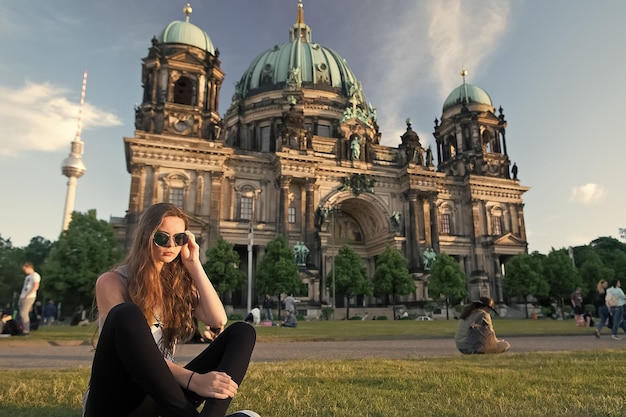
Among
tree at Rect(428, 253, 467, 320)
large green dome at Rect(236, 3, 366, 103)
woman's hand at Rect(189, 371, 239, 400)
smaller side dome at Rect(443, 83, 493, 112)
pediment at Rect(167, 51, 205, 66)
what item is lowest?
woman's hand at Rect(189, 371, 239, 400)

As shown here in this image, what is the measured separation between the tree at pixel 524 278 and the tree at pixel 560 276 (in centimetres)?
202

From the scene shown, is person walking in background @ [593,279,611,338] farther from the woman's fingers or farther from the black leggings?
the black leggings

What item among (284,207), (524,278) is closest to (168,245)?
(284,207)

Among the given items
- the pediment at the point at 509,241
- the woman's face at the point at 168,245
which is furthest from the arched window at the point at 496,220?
the woman's face at the point at 168,245

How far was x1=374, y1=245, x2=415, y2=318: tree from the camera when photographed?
40500 mm

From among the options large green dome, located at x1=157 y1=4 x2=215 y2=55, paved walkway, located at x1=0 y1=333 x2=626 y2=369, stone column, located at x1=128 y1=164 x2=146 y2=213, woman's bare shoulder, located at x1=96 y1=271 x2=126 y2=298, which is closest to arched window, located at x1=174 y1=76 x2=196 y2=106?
large green dome, located at x1=157 y1=4 x2=215 y2=55

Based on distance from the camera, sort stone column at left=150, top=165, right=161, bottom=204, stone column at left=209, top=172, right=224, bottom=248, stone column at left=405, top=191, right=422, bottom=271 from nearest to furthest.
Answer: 1. stone column at left=150, top=165, right=161, bottom=204
2. stone column at left=209, top=172, right=224, bottom=248
3. stone column at left=405, top=191, right=422, bottom=271

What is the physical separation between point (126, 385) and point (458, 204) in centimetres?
5197

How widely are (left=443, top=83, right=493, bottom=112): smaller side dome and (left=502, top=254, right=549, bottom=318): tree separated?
835 inches

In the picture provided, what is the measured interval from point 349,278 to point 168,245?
123 feet

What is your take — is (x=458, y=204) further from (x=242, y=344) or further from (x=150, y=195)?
(x=242, y=344)

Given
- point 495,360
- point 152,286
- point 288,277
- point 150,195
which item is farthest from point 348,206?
point 152,286

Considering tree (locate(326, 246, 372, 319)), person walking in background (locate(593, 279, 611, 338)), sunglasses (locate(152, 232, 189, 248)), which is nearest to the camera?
sunglasses (locate(152, 232, 189, 248))

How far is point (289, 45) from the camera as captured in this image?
6094 cm
